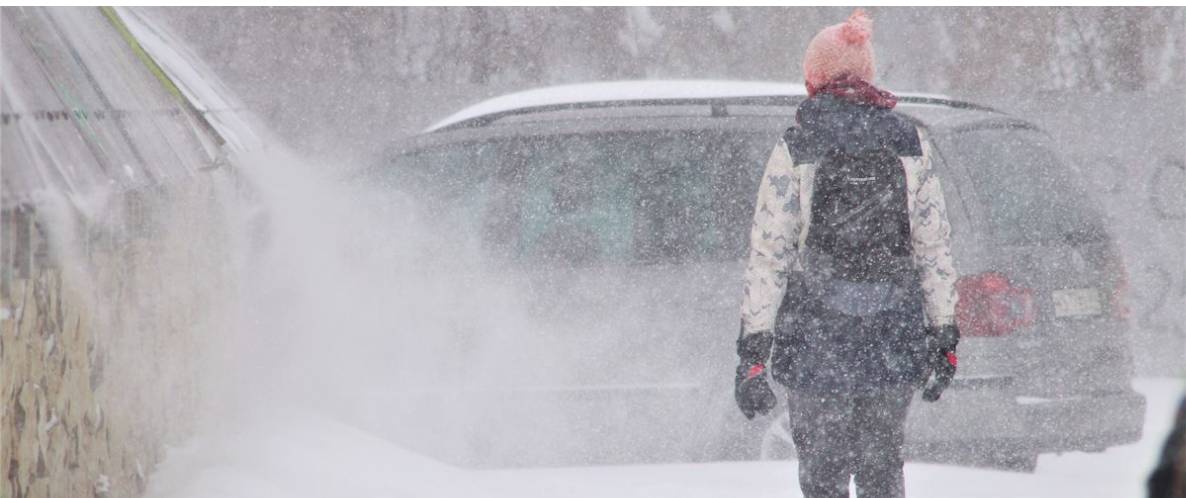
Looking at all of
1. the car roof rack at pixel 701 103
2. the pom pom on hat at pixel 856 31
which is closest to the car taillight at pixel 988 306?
the car roof rack at pixel 701 103

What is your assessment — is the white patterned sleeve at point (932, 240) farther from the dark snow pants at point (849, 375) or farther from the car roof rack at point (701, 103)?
the car roof rack at point (701, 103)

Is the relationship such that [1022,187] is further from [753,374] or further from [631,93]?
[753,374]

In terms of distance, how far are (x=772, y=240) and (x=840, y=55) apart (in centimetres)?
53

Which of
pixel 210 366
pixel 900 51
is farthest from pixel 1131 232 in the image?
pixel 210 366

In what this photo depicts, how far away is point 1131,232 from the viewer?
29.2 ft

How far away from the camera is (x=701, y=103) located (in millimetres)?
5094

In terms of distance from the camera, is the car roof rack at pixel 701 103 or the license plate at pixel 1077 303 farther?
the car roof rack at pixel 701 103

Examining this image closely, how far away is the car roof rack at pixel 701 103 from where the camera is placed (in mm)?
5031

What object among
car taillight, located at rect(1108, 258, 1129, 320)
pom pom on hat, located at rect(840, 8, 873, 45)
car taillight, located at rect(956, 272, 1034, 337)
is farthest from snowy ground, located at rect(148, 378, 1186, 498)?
pom pom on hat, located at rect(840, 8, 873, 45)

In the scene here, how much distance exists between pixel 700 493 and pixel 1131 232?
19.0 feet

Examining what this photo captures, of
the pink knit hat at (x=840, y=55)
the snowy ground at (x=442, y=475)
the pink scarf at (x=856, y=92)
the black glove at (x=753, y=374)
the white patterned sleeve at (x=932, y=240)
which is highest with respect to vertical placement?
the pink knit hat at (x=840, y=55)

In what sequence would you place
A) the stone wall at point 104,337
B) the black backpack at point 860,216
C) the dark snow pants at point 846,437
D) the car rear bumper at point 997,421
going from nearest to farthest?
the stone wall at point 104,337 < the black backpack at point 860,216 < the dark snow pants at point 846,437 < the car rear bumper at point 997,421

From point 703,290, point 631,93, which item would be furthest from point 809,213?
point 631,93

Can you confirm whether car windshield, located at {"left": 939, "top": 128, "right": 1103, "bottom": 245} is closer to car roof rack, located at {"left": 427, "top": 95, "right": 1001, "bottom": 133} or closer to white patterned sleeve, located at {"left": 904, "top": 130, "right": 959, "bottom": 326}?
car roof rack, located at {"left": 427, "top": 95, "right": 1001, "bottom": 133}
